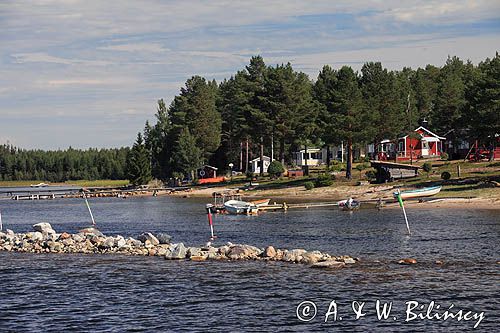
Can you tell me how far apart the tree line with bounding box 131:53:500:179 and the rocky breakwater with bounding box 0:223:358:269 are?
2002 inches

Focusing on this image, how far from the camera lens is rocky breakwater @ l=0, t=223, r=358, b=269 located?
135ft

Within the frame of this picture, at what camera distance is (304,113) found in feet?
399

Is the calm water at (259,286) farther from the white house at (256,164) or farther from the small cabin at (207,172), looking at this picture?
the small cabin at (207,172)

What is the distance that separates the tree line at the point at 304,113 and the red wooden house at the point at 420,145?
7.88ft

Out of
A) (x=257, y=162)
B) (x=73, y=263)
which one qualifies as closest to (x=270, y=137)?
(x=257, y=162)

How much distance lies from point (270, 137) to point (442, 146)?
2983 cm

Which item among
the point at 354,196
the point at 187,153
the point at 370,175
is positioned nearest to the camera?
the point at 354,196

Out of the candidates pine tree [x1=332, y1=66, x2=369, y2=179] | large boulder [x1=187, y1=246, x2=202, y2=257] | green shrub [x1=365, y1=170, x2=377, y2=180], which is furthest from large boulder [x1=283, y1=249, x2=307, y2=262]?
pine tree [x1=332, y1=66, x2=369, y2=179]

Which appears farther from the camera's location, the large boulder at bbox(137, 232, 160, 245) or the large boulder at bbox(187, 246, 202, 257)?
the large boulder at bbox(137, 232, 160, 245)

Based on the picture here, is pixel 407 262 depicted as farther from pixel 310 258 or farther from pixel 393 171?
pixel 393 171

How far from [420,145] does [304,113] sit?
72.4ft

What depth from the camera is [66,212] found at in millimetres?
97562

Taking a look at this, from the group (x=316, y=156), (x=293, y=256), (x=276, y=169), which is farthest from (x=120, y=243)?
(x=316, y=156)

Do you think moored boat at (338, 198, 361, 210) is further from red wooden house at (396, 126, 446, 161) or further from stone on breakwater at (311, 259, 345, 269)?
red wooden house at (396, 126, 446, 161)
